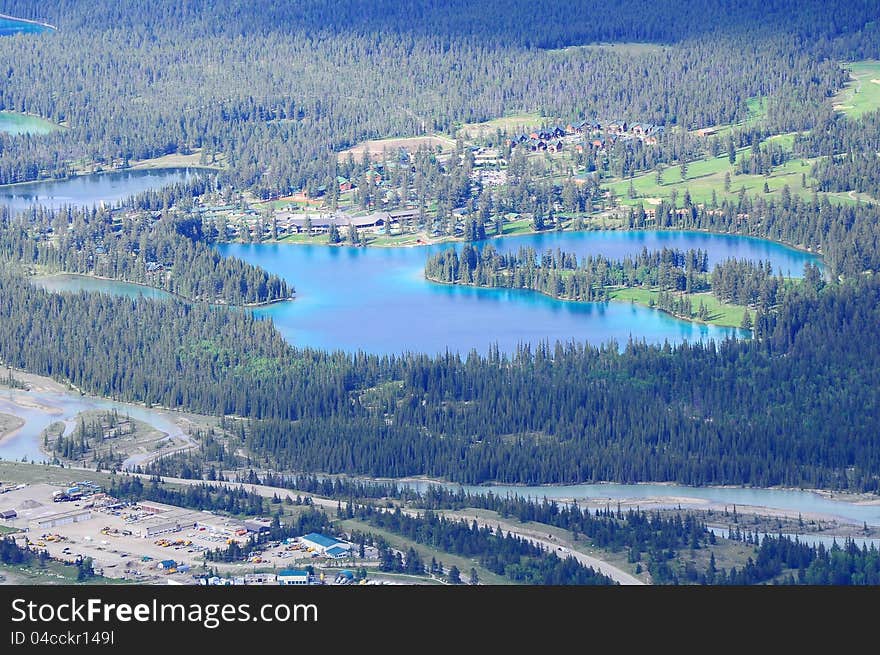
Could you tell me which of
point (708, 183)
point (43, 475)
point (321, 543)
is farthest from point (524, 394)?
point (708, 183)

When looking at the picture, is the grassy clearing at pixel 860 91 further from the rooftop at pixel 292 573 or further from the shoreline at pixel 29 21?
the rooftop at pixel 292 573

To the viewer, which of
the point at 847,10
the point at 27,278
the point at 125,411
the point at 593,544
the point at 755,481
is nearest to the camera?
the point at 593,544

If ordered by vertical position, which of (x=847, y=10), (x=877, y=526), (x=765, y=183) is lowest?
(x=877, y=526)

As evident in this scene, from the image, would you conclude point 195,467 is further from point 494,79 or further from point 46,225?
point 494,79

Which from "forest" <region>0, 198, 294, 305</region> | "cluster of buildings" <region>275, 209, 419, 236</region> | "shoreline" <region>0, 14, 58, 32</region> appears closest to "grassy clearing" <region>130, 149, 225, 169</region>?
"forest" <region>0, 198, 294, 305</region>

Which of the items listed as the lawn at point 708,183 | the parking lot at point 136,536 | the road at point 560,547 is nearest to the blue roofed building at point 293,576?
the parking lot at point 136,536

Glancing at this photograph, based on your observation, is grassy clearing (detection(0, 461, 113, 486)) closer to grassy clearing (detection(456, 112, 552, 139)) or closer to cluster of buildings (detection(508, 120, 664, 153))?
cluster of buildings (detection(508, 120, 664, 153))

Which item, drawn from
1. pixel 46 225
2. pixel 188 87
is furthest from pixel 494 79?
pixel 46 225
